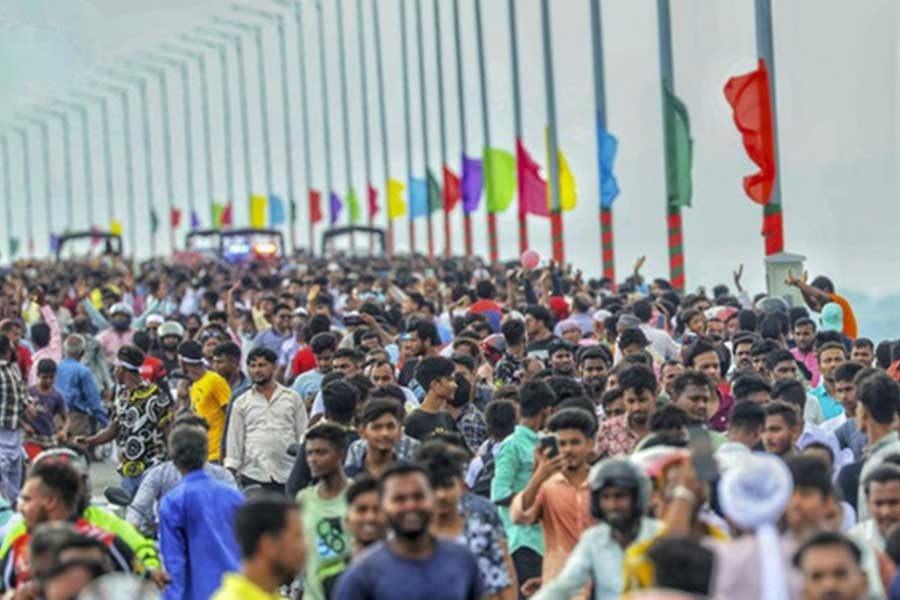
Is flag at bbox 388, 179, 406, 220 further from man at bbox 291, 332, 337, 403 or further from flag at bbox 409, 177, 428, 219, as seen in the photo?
man at bbox 291, 332, 337, 403

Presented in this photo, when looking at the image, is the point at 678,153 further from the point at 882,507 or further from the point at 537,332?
the point at 882,507

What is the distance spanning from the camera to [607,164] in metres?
45.7

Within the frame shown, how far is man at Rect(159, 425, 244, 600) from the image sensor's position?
41.6 feet

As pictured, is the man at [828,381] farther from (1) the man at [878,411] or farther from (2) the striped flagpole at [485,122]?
(2) the striped flagpole at [485,122]

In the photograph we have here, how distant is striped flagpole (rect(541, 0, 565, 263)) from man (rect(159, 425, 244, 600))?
36726 millimetres

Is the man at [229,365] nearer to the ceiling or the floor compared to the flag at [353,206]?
nearer to the floor

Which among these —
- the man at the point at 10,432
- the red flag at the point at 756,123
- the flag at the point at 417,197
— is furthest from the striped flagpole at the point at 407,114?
the man at the point at 10,432

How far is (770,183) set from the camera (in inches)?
1196

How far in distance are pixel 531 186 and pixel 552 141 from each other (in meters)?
1.63

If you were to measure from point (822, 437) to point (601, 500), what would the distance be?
4.00 meters

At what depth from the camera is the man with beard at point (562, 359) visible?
17.1m

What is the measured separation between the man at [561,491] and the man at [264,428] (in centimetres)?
471

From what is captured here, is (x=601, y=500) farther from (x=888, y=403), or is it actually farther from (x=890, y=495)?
(x=888, y=403)

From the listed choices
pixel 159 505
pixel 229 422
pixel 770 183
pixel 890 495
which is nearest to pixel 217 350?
pixel 229 422
